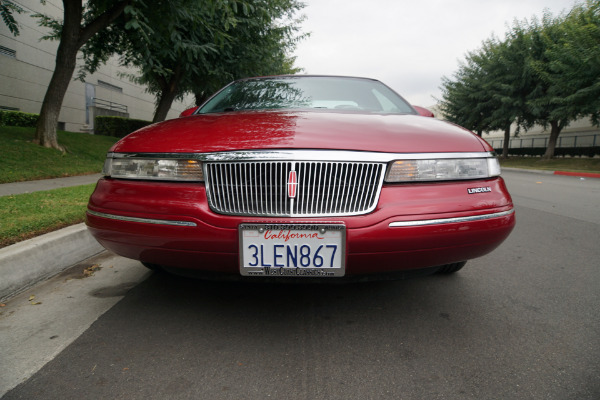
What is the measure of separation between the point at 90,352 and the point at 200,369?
21.2 inches

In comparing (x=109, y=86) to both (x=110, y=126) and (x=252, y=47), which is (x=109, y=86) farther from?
(x=252, y=47)

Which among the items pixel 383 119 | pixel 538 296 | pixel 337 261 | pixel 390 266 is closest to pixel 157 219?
pixel 337 261

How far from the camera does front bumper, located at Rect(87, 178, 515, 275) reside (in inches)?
71.4

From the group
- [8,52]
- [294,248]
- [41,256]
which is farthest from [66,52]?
[8,52]

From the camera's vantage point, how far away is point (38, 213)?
148 inches

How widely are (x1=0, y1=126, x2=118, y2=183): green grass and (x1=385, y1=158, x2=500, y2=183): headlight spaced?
6.67 meters

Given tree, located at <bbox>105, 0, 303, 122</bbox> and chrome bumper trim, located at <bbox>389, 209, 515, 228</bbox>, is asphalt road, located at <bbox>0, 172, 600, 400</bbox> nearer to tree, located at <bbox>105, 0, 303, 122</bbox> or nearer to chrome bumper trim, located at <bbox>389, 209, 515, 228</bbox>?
chrome bumper trim, located at <bbox>389, 209, 515, 228</bbox>

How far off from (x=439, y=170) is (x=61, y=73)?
33.1ft

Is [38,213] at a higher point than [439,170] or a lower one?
lower

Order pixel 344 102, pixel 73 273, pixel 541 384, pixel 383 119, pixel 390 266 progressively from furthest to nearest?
pixel 344 102 → pixel 73 273 → pixel 383 119 → pixel 390 266 → pixel 541 384

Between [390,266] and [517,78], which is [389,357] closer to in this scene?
[390,266]

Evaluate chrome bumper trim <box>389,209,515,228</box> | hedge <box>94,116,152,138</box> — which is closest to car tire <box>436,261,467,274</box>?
chrome bumper trim <box>389,209,515,228</box>

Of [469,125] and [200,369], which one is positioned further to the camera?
[469,125]

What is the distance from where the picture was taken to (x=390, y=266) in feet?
6.24
